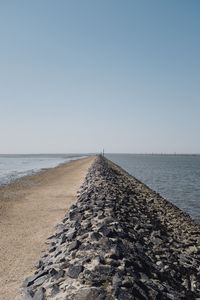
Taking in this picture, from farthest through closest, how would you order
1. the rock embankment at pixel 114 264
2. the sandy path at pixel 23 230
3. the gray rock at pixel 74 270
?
1. the sandy path at pixel 23 230
2. the gray rock at pixel 74 270
3. the rock embankment at pixel 114 264

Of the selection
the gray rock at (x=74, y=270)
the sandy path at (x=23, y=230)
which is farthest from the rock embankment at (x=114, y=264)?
the sandy path at (x=23, y=230)

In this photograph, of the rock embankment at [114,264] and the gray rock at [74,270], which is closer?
the rock embankment at [114,264]

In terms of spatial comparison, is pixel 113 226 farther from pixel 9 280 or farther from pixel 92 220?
pixel 9 280

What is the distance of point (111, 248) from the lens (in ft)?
25.5

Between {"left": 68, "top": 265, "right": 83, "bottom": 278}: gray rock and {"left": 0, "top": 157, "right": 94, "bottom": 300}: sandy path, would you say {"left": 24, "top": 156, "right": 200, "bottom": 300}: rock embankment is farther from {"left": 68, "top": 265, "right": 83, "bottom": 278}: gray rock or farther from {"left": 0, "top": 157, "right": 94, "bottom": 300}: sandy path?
{"left": 0, "top": 157, "right": 94, "bottom": 300}: sandy path

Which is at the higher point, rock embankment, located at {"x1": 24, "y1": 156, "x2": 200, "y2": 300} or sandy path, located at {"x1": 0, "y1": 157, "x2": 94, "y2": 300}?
rock embankment, located at {"x1": 24, "y1": 156, "x2": 200, "y2": 300}

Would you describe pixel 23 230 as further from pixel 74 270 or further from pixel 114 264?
pixel 114 264

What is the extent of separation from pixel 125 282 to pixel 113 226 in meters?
3.85

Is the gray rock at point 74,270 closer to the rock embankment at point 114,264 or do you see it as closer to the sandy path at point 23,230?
the rock embankment at point 114,264

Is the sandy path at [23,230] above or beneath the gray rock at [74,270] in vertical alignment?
beneath

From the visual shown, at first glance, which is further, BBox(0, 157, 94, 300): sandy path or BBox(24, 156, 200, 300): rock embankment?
BBox(0, 157, 94, 300): sandy path

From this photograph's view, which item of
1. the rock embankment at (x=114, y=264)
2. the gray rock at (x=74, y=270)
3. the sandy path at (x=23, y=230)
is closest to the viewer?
the rock embankment at (x=114, y=264)

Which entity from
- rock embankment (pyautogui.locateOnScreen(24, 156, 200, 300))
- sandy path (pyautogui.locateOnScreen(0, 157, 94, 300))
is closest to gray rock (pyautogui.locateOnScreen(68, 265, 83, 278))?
rock embankment (pyautogui.locateOnScreen(24, 156, 200, 300))

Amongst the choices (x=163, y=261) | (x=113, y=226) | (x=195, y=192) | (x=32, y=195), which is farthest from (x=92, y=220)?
(x=195, y=192)
